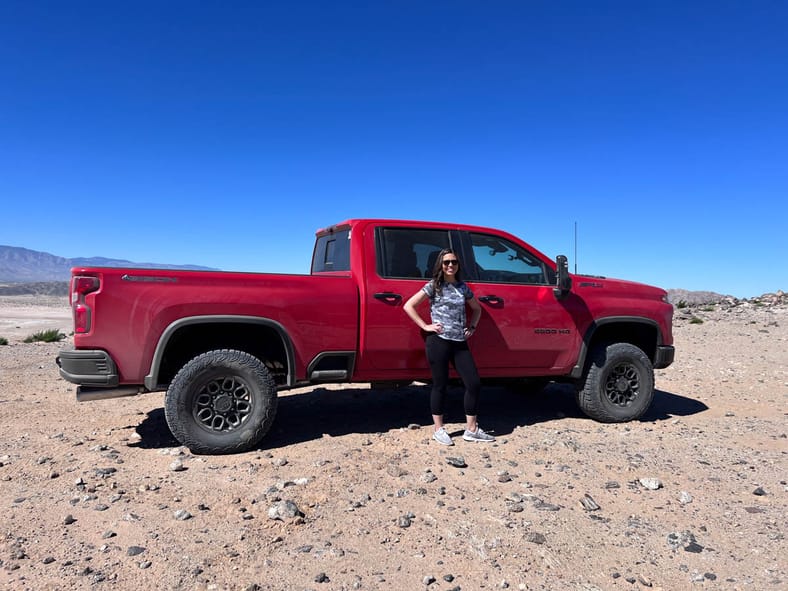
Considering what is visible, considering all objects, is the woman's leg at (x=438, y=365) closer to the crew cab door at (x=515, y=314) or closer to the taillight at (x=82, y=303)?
the crew cab door at (x=515, y=314)

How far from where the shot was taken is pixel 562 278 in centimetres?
522

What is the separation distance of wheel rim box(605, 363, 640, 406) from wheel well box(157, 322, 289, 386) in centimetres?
338

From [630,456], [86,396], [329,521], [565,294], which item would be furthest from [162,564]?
[565,294]

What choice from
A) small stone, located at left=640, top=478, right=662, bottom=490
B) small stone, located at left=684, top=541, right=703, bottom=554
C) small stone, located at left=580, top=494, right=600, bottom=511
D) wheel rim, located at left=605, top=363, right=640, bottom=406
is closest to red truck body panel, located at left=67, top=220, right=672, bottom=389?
wheel rim, located at left=605, top=363, right=640, bottom=406

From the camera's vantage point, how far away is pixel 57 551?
292 cm

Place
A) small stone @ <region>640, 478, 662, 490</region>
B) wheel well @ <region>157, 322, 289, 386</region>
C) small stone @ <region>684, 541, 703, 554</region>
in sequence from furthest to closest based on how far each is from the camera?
wheel well @ <region>157, 322, 289, 386</region>, small stone @ <region>640, 478, 662, 490</region>, small stone @ <region>684, 541, 703, 554</region>

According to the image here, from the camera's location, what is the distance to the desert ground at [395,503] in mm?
2766

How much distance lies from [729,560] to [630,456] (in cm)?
169

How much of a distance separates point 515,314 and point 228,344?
268 centimetres

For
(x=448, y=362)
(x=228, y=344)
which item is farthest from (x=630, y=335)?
(x=228, y=344)

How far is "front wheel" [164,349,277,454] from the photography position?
4352mm

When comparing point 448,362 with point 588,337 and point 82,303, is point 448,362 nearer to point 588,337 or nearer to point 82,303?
point 588,337

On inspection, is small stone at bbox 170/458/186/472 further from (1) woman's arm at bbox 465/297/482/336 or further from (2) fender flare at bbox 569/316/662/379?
(2) fender flare at bbox 569/316/662/379

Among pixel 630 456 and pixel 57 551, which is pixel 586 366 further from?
pixel 57 551
